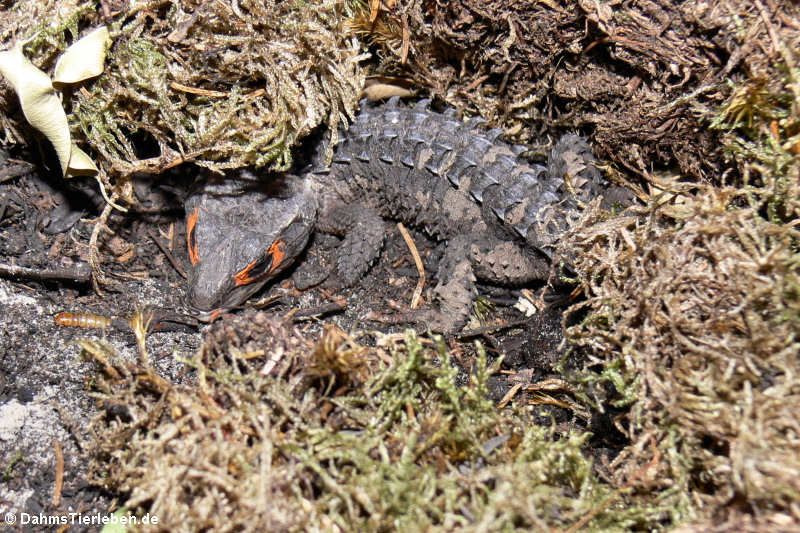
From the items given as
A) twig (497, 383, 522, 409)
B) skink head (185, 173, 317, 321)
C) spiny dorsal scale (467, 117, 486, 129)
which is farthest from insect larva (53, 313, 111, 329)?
spiny dorsal scale (467, 117, 486, 129)

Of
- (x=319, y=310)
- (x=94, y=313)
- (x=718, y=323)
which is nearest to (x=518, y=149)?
(x=319, y=310)

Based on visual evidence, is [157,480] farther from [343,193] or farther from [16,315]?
[343,193]

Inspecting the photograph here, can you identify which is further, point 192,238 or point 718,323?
point 192,238

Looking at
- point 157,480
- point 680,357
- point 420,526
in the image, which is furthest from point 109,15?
point 680,357

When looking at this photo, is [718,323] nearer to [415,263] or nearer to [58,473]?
[415,263]

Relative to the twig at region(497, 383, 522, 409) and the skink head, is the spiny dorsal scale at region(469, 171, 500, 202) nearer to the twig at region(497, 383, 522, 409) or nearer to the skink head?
the skink head

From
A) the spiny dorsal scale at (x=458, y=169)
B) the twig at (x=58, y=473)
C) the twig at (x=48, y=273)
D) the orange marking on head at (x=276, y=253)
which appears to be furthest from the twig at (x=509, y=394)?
the twig at (x=48, y=273)

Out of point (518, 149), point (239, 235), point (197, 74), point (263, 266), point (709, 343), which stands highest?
point (197, 74)
